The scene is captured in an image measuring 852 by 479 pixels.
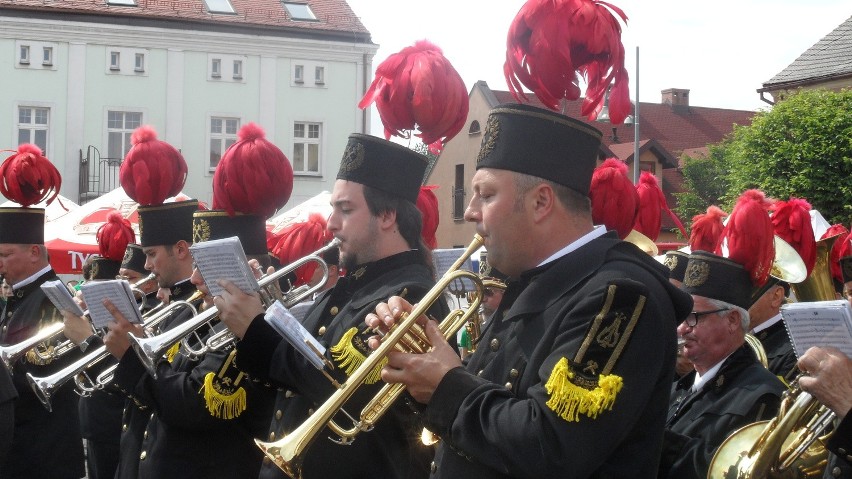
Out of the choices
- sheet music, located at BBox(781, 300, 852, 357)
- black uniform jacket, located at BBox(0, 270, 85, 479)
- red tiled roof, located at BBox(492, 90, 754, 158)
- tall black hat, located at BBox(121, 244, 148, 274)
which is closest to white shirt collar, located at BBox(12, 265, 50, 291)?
black uniform jacket, located at BBox(0, 270, 85, 479)

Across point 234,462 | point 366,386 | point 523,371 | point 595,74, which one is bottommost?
point 234,462

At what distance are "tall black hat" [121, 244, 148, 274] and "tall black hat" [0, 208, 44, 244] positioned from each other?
917 mm

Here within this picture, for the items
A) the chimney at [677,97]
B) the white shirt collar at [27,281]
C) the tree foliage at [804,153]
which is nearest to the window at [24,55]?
the tree foliage at [804,153]

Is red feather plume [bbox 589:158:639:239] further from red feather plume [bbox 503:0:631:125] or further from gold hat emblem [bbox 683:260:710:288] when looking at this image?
red feather plume [bbox 503:0:631:125]

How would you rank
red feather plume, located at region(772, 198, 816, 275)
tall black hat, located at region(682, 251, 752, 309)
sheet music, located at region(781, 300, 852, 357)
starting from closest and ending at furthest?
sheet music, located at region(781, 300, 852, 357) < tall black hat, located at region(682, 251, 752, 309) < red feather plume, located at region(772, 198, 816, 275)

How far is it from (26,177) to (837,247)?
18.5ft

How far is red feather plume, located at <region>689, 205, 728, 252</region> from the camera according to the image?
6.29 meters

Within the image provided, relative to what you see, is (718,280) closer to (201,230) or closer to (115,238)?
(201,230)

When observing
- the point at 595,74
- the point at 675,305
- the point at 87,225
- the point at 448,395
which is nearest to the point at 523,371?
the point at 448,395

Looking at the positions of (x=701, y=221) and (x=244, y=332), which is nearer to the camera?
(x=244, y=332)

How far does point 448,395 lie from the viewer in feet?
11.0

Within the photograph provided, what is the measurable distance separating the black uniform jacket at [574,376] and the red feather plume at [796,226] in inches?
122

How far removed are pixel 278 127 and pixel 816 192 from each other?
13717 millimetres

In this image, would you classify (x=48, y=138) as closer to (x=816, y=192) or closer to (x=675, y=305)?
(x=816, y=192)
